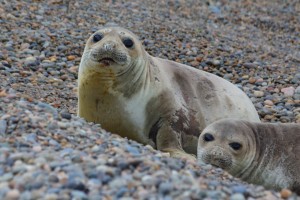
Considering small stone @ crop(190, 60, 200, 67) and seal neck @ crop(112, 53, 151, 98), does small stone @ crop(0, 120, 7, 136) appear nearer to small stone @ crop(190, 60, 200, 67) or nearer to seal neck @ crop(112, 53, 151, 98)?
seal neck @ crop(112, 53, 151, 98)

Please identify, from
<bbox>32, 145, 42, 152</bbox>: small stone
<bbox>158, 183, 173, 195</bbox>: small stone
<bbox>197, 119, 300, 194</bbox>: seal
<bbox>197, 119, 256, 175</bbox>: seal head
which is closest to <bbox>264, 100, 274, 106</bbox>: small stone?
<bbox>197, 119, 300, 194</bbox>: seal

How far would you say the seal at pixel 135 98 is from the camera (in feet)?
20.0

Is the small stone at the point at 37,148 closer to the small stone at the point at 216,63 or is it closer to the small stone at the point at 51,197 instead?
the small stone at the point at 51,197

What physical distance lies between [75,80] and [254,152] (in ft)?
10.8

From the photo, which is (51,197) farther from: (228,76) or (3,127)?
(228,76)

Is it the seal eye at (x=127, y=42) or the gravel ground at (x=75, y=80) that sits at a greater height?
the seal eye at (x=127, y=42)

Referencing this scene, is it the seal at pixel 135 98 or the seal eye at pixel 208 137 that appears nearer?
the seal eye at pixel 208 137

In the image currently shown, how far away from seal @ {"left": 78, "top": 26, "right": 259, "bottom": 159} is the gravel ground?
382 millimetres

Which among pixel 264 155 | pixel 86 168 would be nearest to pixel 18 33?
pixel 264 155

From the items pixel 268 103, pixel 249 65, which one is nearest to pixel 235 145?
pixel 268 103

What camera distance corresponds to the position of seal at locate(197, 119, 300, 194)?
19.1ft

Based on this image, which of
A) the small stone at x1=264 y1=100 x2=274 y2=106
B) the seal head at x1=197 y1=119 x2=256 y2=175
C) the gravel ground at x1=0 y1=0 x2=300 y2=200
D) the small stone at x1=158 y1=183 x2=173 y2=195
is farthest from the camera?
the small stone at x1=264 y1=100 x2=274 y2=106

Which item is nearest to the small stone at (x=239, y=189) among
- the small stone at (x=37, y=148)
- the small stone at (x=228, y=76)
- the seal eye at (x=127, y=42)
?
the small stone at (x=37, y=148)

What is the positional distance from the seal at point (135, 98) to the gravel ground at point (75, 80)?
382mm
